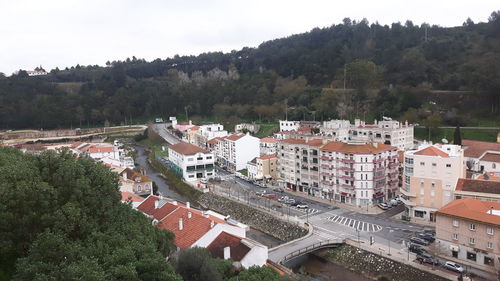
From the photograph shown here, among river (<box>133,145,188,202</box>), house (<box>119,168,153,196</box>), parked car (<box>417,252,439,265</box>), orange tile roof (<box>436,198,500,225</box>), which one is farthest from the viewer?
river (<box>133,145,188,202</box>)

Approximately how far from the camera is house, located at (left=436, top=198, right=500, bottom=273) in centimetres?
2286

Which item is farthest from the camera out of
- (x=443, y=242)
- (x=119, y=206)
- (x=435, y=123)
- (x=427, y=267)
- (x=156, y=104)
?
(x=156, y=104)

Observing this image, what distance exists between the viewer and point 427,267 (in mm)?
23312

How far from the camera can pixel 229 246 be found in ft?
67.9

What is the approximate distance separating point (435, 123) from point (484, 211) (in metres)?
26.2

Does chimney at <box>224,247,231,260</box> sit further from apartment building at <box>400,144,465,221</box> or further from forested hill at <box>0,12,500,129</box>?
forested hill at <box>0,12,500,129</box>

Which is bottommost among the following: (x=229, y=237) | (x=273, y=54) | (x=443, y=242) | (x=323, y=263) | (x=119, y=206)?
(x=323, y=263)

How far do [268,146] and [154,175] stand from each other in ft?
51.5

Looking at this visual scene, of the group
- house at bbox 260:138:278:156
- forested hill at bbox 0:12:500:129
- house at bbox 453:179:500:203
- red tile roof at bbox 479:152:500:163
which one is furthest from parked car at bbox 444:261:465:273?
forested hill at bbox 0:12:500:129

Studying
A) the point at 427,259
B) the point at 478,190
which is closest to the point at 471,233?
the point at 427,259

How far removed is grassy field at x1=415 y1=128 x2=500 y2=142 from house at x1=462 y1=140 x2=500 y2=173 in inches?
313

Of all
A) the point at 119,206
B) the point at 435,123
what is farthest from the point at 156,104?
the point at 119,206

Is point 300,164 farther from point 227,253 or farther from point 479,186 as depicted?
point 227,253

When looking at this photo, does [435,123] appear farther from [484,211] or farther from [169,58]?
[169,58]
